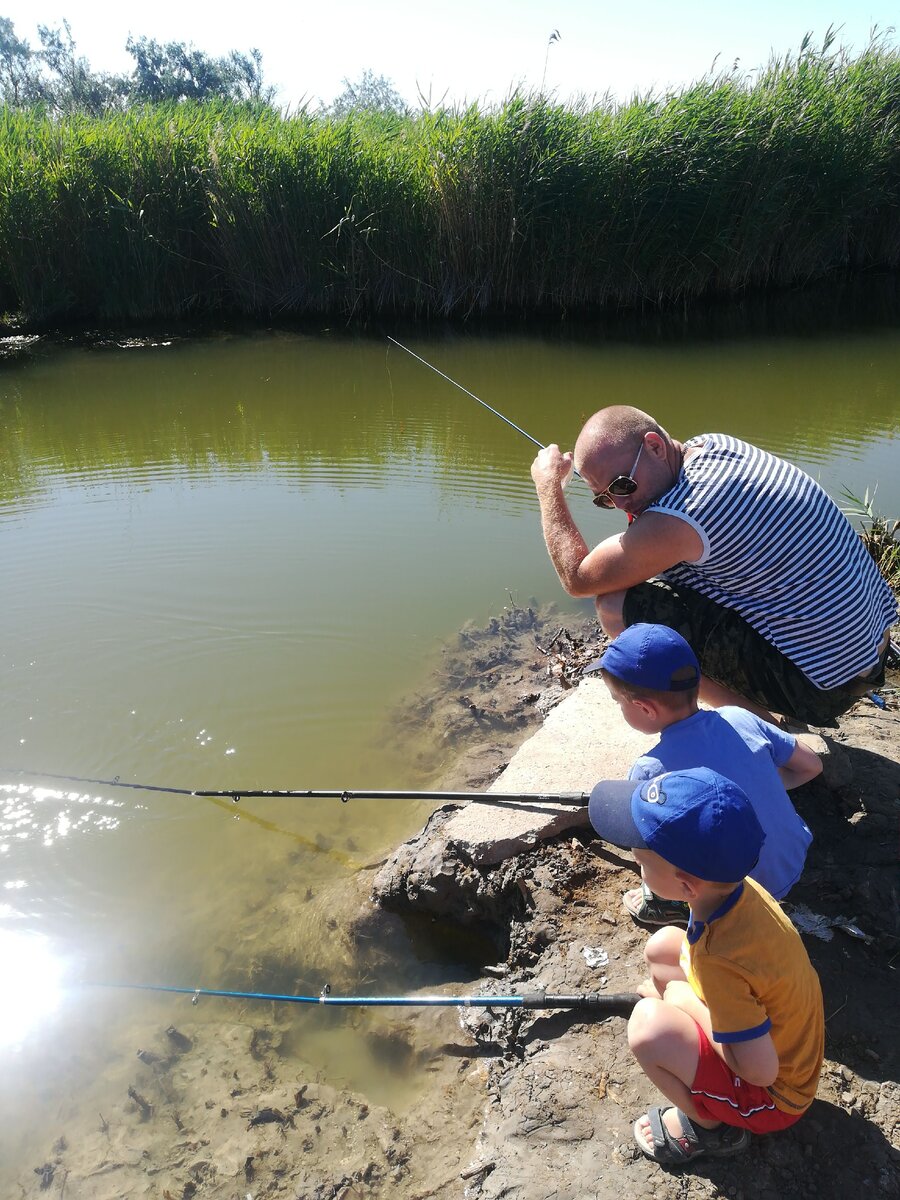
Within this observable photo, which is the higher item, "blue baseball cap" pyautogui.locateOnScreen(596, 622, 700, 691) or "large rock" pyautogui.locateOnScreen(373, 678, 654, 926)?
"blue baseball cap" pyautogui.locateOnScreen(596, 622, 700, 691)

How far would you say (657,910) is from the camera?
7.40 ft

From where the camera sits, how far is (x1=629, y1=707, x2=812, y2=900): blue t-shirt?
1.89 m

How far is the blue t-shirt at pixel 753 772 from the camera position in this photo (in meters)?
1.89

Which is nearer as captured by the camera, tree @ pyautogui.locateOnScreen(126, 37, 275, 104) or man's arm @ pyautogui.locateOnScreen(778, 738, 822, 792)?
man's arm @ pyautogui.locateOnScreen(778, 738, 822, 792)

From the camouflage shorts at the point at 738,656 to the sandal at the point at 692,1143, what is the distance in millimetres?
1213

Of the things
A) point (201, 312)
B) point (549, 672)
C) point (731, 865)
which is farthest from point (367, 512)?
point (201, 312)

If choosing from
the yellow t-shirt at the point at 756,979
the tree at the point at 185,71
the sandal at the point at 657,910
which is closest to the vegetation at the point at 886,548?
the sandal at the point at 657,910

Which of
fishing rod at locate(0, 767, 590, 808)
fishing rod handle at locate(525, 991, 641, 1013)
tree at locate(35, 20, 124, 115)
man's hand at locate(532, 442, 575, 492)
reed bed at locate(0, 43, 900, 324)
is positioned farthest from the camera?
tree at locate(35, 20, 124, 115)

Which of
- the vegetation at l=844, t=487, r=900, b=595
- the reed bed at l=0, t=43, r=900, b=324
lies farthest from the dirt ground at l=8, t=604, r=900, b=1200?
the reed bed at l=0, t=43, r=900, b=324

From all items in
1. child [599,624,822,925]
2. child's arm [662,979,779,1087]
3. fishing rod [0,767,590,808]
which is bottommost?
fishing rod [0,767,590,808]

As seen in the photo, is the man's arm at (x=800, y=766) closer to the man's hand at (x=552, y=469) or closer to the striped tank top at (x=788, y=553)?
the striped tank top at (x=788, y=553)

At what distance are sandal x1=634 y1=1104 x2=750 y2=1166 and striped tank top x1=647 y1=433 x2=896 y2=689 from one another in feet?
4.03

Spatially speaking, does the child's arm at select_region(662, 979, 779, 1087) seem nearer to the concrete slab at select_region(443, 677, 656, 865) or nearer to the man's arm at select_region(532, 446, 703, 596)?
the concrete slab at select_region(443, 677, 656, 865)

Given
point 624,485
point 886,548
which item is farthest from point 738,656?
point 886,548
